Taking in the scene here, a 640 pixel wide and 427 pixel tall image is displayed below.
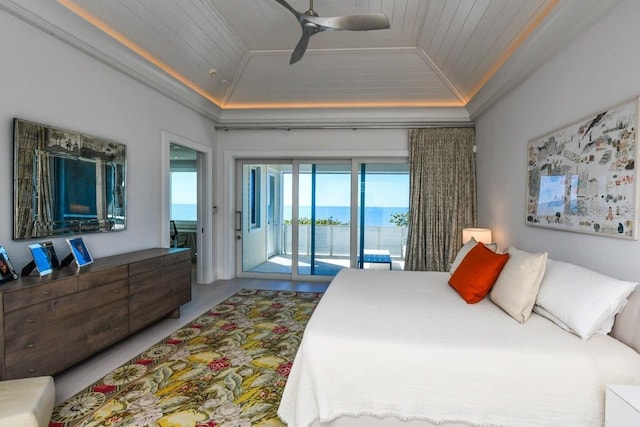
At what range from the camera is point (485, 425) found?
151 centimetres

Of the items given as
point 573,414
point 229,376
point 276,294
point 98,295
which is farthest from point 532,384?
point 276,294

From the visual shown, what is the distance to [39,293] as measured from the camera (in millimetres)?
2023

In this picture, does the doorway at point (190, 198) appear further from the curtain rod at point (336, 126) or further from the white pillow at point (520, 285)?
the white pillow at point (520, 285)

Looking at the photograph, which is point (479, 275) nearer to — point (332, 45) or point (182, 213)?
point (332, 45)

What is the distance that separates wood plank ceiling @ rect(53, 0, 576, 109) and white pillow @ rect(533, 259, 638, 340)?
196cm

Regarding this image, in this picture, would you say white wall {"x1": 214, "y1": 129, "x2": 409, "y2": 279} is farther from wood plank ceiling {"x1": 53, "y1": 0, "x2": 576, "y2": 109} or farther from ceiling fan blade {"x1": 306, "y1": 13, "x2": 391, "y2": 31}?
ceiling fan blade {"x1": 306, "y1": 13, "x2": 391, "y2": 31}

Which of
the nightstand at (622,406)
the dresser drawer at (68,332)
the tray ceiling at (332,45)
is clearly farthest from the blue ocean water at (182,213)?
the nightstand at (622,406)

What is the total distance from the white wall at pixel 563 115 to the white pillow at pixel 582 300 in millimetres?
292

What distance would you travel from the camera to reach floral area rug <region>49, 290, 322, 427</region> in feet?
6.25

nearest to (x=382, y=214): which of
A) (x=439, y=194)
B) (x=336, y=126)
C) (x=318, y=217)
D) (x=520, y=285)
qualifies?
(x=439, y=194)

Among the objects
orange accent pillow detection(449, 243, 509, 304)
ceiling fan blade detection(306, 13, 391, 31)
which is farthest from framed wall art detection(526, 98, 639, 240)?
ceiling fan blade detection(306, 13, 391, 31)

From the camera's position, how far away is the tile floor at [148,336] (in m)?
2.30

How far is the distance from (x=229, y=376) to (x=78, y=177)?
6.83ft

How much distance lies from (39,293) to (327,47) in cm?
366
